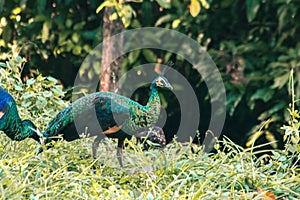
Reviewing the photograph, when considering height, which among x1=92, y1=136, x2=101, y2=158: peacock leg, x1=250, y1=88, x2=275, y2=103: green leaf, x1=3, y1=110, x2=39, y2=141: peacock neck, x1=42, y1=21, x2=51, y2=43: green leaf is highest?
x1=42, y1=21, x2=51, y2=43: green leaf

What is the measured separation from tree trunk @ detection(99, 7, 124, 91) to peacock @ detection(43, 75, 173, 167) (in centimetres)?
181

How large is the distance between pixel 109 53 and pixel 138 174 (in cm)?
221

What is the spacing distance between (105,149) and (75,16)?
9.72 ft

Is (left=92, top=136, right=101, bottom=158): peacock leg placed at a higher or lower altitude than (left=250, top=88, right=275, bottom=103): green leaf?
higher

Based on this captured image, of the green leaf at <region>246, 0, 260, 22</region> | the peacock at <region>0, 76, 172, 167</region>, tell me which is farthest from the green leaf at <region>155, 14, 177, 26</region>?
the peacock at <region>0, 76, 172, 167</region>

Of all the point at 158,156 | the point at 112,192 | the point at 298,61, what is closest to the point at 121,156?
the point at 158,156

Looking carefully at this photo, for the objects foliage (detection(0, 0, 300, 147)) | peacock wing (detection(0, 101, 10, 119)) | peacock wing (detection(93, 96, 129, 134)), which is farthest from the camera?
foliage (detection(0, 0, 300, 147))

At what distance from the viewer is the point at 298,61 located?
20.4ft

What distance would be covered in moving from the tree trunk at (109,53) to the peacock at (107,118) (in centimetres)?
181

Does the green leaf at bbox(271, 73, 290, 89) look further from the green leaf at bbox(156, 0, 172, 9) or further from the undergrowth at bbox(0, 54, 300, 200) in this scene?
the undergrowth at bbox(0, 54, 300, 200)

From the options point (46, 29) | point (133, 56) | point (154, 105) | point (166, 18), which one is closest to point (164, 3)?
point (166, 18)

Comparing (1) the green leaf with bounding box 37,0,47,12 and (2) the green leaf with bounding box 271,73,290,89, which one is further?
(1) the green leaf with bounding box 37,0,47,12

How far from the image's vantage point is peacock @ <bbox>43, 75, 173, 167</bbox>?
370 cm

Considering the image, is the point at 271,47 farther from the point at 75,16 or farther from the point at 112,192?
the point at 112,192
